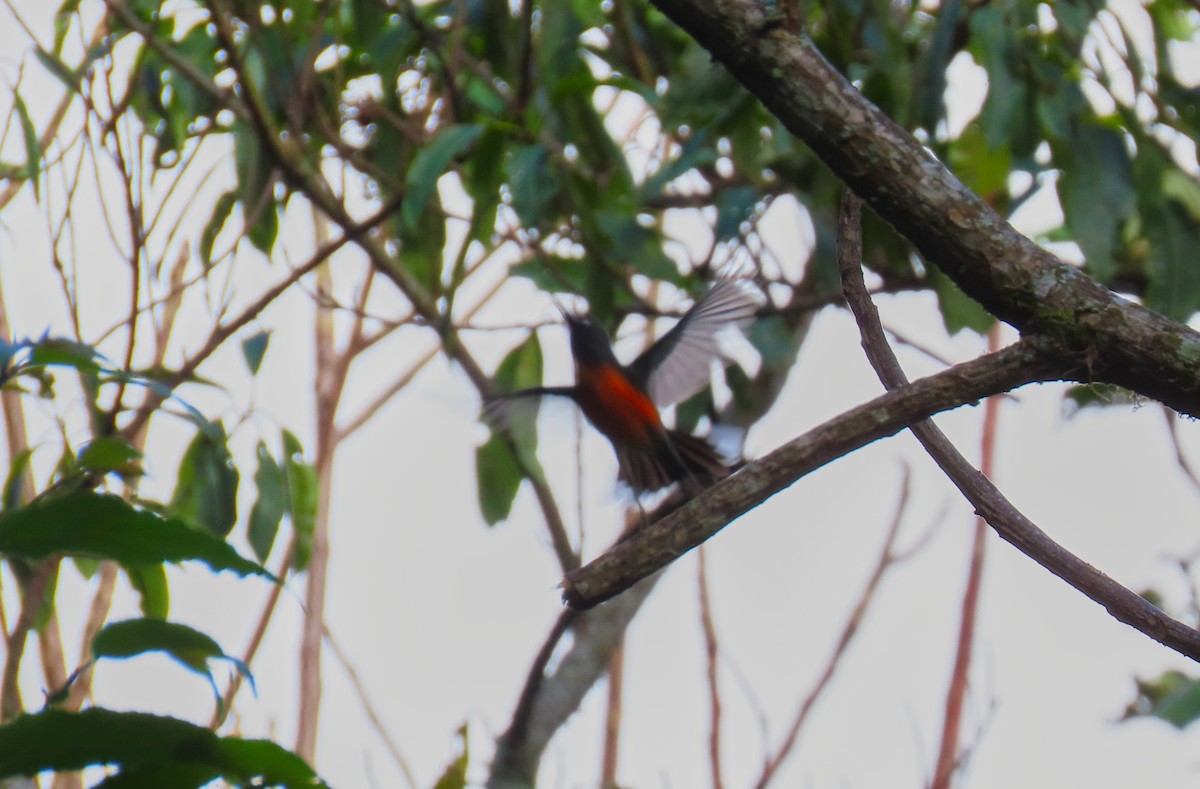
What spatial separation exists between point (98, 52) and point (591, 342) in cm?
114

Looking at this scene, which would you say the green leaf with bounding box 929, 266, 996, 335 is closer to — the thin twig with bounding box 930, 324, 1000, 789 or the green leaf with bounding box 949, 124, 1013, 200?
the green leaf with bounding box 949, 124, 1013, 200

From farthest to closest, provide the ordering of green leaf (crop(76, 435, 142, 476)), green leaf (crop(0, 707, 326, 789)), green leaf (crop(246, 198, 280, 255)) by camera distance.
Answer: green leaf (crop(246, 198, 280, 255)), green leaf (crop(76, 435, 142, 476)), green leaf (crop(0, 707, 326, 789))

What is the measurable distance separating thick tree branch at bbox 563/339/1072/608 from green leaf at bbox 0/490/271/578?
34 centimetres

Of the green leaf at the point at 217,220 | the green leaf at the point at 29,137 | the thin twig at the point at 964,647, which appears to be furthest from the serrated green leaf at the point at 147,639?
the thin twig at the point at 964,647

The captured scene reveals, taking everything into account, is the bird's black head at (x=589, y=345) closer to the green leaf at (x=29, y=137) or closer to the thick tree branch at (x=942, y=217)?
the green leaf at (x=29, y=137)

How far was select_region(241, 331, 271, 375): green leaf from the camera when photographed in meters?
2.77

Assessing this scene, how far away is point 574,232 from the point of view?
2.87m

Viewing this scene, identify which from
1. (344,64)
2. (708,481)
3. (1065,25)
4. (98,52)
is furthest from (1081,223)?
(98,52)

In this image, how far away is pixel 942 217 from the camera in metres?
1.29

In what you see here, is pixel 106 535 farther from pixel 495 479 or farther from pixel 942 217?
pixel 495 479

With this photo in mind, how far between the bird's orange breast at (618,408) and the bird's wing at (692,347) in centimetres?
8

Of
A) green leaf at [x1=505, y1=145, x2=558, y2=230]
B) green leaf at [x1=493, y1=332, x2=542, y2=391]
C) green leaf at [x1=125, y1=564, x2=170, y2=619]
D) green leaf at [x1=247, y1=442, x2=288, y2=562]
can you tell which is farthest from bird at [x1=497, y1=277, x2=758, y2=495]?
green leaf at [x1=125, y1=564, x2=170, y2=619]

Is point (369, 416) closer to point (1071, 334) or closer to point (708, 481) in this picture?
point (708, 481)

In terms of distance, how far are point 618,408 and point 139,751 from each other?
5.80 feet
